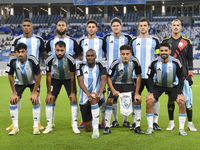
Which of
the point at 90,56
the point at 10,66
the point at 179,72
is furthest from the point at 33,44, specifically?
the point at 179,72

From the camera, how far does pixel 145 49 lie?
16.1 feet

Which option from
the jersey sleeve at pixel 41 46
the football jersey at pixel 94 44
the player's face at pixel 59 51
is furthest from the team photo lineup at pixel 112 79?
Answer: the football jersey at pixel 94 44

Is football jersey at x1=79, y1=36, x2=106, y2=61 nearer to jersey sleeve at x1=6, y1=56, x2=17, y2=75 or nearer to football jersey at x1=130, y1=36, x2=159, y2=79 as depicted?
football jersey at x1=130, y1=36, x2=159, y2=79

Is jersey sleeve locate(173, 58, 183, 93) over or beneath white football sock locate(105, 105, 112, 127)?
over

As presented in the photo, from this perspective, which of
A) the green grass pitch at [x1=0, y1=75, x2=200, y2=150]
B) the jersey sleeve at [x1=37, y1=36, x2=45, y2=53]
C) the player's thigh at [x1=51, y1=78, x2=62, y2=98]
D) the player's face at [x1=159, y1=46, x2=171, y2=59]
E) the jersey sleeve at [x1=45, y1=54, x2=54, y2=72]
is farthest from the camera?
the jersey sleeve at [x1=37, y1=36, x2=45, y2=53]

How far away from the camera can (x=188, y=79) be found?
4.71 meters

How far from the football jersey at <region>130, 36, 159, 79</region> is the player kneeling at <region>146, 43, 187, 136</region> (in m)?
0.47

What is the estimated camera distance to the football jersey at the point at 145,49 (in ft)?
16.2

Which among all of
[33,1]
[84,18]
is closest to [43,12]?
[33,1]

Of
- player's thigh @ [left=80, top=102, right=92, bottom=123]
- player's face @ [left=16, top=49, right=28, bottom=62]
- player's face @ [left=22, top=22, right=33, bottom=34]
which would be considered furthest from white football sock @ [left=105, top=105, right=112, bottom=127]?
player's face @ [left=22, top=22, right=33, bottom=34]

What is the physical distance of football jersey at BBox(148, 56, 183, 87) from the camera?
439cm

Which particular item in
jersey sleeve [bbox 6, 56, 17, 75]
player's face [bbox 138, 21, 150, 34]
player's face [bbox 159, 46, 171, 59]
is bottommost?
jersey sleeve [bbox 6, 56, 17, 75]

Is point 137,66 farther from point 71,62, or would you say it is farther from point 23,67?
point 23,67

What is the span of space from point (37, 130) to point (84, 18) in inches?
1217
